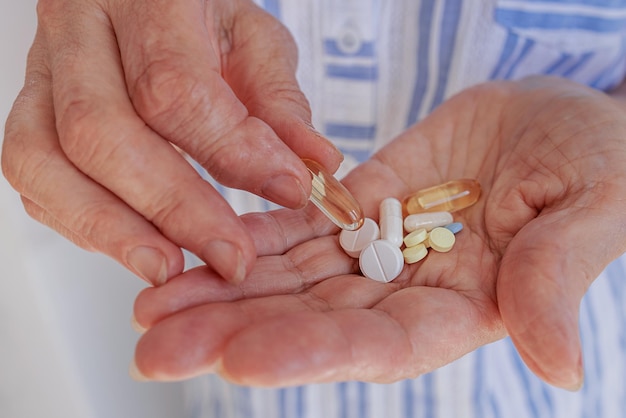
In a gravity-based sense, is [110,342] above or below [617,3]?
below

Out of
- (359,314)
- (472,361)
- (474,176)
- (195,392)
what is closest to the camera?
(359,314)

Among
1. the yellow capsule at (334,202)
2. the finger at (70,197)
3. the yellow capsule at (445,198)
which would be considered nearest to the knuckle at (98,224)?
the finger at (70,197)

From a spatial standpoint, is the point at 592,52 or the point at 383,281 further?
the point at 592,52

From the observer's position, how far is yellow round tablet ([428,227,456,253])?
3.70 feet

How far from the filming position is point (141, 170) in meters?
0.93

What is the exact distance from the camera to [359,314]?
0.88 m

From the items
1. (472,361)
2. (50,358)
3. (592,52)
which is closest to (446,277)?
(472,361)

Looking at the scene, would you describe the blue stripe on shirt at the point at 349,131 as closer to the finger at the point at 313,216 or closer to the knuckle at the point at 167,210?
the finger at the point at 313,216

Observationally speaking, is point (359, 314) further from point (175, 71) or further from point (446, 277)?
point (175, 71)

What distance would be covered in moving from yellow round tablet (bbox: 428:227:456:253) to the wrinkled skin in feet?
0.75

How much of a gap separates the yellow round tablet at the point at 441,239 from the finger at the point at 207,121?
0.91 ft

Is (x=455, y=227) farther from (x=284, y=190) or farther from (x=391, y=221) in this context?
(x=284, y=190)

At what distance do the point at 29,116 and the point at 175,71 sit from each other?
0.27 meters

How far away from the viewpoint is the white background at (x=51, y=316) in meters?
1.58
